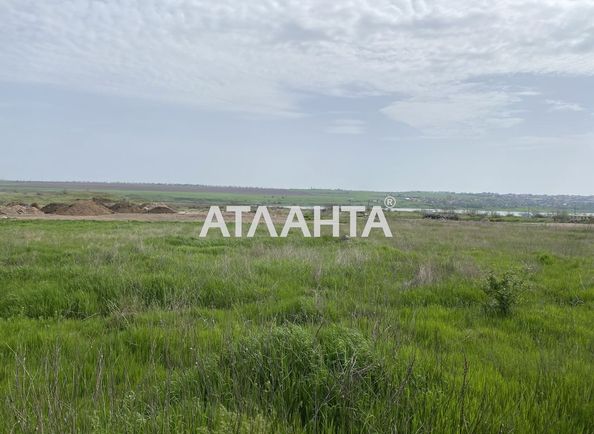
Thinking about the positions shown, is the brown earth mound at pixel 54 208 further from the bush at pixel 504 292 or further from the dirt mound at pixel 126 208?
the bush at pixel 504 292

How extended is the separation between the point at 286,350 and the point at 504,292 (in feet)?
13.3

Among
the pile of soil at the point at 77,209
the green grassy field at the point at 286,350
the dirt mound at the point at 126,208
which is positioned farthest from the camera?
the dirt mound at the point at 126,208

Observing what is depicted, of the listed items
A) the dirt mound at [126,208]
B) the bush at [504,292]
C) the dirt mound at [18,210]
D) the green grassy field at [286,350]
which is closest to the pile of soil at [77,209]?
the dirt mound at [18,210]

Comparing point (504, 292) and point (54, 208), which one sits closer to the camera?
point (504, 292)

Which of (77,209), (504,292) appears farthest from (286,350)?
(77,209)

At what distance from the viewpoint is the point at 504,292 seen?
6.15 meters

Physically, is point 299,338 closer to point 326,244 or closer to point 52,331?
point 52,331

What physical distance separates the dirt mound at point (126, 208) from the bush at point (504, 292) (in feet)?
161

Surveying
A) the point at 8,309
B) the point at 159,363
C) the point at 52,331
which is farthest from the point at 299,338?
the point at 8,309

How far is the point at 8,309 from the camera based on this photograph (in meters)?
6.04

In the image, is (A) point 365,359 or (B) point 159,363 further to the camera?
(B) point 159,363

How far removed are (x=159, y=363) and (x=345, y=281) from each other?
14.4ft

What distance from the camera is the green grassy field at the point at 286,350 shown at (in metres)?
2.75

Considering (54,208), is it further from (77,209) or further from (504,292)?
(504,292)
